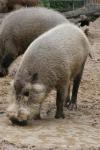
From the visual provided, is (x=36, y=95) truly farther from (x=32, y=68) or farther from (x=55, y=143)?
(x=55, y=143)

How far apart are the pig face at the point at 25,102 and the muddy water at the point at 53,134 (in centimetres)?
12

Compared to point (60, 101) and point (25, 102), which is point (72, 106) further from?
point (25, 102)

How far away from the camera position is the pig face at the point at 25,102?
646cm

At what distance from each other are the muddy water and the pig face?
122mm

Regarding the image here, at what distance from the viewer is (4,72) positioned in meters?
9.11

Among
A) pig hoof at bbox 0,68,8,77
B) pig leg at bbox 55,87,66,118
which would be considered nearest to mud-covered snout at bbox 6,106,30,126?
pig leg at bbox 55,87,66,118

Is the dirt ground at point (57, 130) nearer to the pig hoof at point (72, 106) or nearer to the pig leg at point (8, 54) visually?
the pig hoof at point (72, 106)

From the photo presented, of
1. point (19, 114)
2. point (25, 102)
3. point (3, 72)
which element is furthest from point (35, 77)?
point (3, 72)

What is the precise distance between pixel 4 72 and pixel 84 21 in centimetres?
632

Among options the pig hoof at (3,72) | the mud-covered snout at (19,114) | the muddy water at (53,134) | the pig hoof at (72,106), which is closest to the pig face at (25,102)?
the mud-covered snout at (19,114)

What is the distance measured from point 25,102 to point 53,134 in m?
0.56

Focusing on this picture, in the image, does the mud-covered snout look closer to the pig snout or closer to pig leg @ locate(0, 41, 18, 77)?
the pig snout

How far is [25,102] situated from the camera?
6520 mm

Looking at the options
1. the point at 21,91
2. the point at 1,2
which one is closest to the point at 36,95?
the point at 21,91
